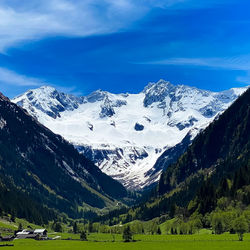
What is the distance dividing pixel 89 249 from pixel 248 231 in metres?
69.2

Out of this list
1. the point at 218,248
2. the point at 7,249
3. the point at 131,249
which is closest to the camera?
the point at 218,248

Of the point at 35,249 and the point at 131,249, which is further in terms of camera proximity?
the point at 35,249

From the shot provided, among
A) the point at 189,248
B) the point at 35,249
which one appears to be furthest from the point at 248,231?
the point at 35,249

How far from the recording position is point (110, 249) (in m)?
164

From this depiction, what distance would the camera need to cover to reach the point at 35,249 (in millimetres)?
172875

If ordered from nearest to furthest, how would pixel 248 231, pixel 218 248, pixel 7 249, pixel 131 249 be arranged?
pixel 218 248, pixel 131 249, pixel 7 249, pixel 248 231

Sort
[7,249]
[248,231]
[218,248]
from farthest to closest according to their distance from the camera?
[248,231] < [7,249] < [218,248]

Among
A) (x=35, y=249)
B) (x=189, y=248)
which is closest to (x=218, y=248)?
(x=189, y=248)

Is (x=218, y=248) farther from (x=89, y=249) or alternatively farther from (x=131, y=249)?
(x=89, y=249)

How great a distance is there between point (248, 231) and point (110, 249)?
64761 mm

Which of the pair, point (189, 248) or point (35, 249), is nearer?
point (189, 248)

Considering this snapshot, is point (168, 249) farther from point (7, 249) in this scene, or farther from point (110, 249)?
point (7, 249)

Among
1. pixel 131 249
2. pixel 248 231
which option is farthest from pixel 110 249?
pixel 248 231

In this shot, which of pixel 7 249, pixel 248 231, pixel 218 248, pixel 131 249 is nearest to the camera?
pixel 218 248
